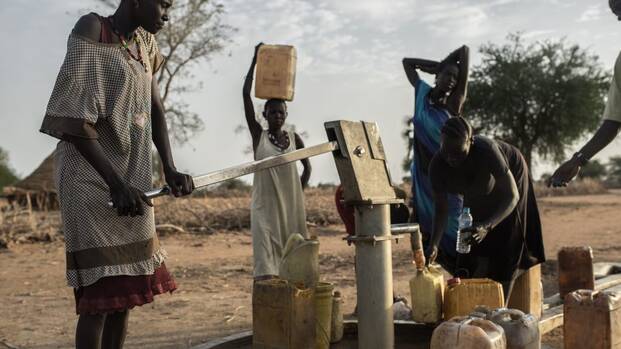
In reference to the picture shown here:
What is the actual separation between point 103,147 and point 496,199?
7.03 ft

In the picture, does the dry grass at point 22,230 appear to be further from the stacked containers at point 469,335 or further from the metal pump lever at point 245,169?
the stacked containers at point 469,335

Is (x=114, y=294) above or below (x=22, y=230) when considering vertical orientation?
above

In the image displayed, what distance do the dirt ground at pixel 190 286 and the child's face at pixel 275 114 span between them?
138 centimetres

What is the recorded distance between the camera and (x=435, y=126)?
14.2 ft

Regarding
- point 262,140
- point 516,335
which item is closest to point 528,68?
point 262,140

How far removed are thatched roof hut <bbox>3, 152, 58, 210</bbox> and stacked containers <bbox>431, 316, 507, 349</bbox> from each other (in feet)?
46.2

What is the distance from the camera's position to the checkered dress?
7.12 feet

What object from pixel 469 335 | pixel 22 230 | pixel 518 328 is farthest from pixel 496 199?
pixel 22 230

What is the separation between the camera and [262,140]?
4.79 meters

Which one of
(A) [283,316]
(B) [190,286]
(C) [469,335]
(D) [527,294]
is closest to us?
(C) [469,335]

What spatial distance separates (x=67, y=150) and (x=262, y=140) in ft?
8.57

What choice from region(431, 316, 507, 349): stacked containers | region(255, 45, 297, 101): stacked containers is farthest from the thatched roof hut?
region(431, 316, 507, 349): stacked containers

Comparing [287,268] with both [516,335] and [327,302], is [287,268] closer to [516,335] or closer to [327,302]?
[327,302]

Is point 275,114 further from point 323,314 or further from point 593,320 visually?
point 593,320
